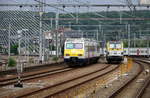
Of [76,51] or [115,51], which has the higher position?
[76,51]

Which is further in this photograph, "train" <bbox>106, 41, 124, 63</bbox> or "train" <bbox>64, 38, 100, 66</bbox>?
"train" <bbox>106, 41, 124, 63</bbox>

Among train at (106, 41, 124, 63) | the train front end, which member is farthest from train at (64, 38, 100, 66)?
train at (106, 41, 124, 63)

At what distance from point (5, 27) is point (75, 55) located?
68.8 ft

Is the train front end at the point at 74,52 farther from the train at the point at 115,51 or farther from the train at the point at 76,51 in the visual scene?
the train at the point at 115,51

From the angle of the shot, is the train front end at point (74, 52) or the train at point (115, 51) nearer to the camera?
the train front end at point (74, 52)

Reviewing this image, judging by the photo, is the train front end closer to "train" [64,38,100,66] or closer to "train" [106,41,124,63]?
"train" [64,38,100,66]

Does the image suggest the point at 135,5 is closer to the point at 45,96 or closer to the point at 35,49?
the point at 35,49

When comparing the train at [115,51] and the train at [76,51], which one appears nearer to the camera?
the train at [76,51]

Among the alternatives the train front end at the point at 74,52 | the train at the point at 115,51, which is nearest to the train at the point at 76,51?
the train front end at the point at 74,52

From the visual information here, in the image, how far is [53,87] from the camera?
58.5 ft

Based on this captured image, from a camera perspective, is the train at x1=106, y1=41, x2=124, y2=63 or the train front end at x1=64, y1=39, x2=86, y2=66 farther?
the train at x1=106, y1=41, x2=124, y2=63

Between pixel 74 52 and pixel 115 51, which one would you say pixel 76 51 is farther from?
pixel 115 51

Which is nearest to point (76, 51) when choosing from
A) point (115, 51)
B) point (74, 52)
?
point (74, 52)

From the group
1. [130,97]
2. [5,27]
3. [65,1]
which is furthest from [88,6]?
[130,97]
